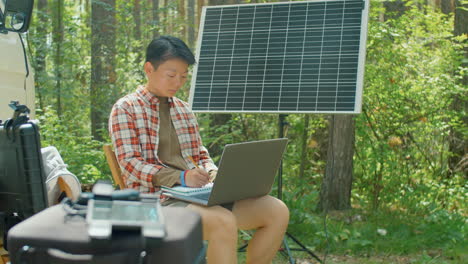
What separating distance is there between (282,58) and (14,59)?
155cm

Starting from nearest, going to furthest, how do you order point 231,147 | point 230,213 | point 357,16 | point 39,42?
point 231,147 → point 230,213 → point 357,16 → point 39,42

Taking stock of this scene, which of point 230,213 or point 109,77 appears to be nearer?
point 230,213

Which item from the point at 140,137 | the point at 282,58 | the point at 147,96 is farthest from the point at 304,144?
the point at 140,137

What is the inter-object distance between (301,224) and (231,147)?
2271mm

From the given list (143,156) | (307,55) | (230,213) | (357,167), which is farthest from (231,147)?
(357,167)

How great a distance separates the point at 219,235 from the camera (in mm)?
2814

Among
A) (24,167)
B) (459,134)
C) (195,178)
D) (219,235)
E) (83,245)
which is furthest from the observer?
(459,134)

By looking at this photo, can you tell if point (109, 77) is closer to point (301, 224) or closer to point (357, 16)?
point (301, 224)

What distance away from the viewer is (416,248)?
4.45 m

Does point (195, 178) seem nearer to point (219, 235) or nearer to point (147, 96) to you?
point (219, 235)

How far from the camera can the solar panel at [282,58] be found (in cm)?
364

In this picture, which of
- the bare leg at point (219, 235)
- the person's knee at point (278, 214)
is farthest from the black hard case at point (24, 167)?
the person's knee at point (278, 214)

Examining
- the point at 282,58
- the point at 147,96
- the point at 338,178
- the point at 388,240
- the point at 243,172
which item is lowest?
the point at 388,240

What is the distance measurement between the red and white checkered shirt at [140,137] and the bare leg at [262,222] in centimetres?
39
